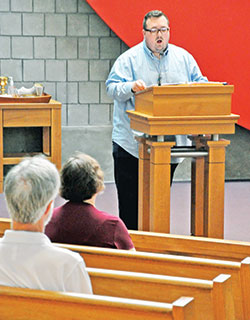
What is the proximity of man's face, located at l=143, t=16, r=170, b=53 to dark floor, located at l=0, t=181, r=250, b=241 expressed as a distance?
146 cm

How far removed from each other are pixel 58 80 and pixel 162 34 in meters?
2.71

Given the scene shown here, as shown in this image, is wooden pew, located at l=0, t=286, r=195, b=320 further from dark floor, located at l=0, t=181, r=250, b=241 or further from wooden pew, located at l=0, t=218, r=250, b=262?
dark floor, located at l=0, t=181, r=250, b=241

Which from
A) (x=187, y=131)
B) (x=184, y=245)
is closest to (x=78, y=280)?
(x=184, y=245)

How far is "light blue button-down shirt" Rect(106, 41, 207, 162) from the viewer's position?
13.6 ft

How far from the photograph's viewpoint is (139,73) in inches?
164

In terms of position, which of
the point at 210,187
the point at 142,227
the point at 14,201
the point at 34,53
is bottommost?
the point at 142,227

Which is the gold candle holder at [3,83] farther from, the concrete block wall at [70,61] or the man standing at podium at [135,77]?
the man standing at podium at [135,77]

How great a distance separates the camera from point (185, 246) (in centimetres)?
306

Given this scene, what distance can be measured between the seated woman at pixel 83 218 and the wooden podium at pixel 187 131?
814mm

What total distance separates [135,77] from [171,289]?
7.52 ft

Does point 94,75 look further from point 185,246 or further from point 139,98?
point 185,246

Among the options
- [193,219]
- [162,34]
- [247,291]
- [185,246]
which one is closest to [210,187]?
[193,219]

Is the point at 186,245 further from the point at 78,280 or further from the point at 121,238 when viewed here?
the point at 78,280

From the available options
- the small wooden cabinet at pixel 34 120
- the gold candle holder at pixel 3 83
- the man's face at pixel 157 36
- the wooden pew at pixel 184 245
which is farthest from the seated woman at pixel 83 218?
the gold candle holder at pixel 3 83
